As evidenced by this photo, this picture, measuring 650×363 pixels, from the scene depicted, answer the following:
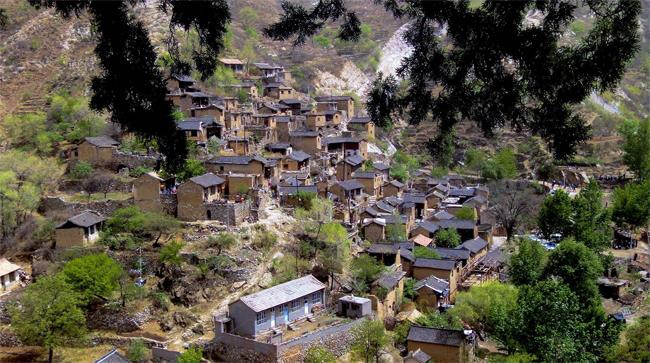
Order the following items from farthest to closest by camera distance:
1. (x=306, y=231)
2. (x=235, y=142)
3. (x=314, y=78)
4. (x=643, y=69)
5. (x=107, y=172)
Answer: (x=643, y=69) < (x=314, y=78) < (x=235, y=142) < (x=107, y=172) < (x=306, y=231)

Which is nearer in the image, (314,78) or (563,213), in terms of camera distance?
(563,213)

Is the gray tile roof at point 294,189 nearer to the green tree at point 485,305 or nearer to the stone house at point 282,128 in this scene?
the green tree at point 485,305

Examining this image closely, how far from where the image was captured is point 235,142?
27703 millimetres

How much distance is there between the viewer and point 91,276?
17531mm

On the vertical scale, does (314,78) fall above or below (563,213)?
above

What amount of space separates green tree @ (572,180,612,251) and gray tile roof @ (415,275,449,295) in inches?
252

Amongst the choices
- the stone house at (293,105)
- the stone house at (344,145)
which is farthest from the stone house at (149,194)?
the stone house at (293,105)

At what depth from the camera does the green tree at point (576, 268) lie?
19547 millimetres

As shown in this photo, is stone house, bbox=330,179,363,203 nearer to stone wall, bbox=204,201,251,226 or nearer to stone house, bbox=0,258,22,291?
stone wall, bbox=204,201,251,226

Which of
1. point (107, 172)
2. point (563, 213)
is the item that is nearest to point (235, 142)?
point (107, 172)

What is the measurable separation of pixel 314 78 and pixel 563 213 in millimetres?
25086

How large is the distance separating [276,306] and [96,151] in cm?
1149

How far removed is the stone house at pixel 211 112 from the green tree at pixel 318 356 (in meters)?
15.6

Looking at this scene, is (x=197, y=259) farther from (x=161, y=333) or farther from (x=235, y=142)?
(x=235, y=142)
